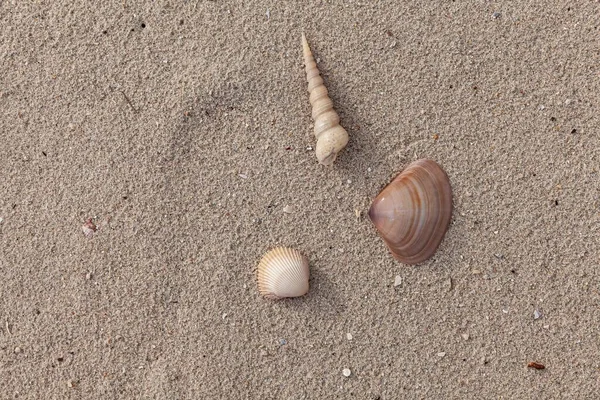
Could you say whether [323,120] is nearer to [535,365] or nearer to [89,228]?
[89,228]

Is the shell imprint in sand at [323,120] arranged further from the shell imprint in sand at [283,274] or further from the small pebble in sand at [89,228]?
the small pebble in sand at [89,228]

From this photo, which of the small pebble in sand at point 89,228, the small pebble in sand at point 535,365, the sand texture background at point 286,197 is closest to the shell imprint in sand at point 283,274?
the sand texture background at point 286,197

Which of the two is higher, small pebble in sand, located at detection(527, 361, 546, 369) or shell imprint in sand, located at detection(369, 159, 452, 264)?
shell imprint in sand, located at detection(369, 159, 452, 264)

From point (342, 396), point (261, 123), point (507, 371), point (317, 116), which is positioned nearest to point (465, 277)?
point (507, 371)

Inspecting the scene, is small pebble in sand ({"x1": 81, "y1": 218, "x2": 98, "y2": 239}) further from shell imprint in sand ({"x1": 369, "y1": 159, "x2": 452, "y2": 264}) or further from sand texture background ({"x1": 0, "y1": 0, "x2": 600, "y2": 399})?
shell imprint in sand ({"x1": 369, "y1": 159, "x2": 452, "y2": 264})

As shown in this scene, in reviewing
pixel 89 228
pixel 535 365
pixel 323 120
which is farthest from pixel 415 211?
pixel 89 228

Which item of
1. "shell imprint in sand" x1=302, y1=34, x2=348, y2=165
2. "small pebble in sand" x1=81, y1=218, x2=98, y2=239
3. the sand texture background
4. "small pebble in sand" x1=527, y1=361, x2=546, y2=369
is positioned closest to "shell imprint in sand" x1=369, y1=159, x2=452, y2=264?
the sand texture background
